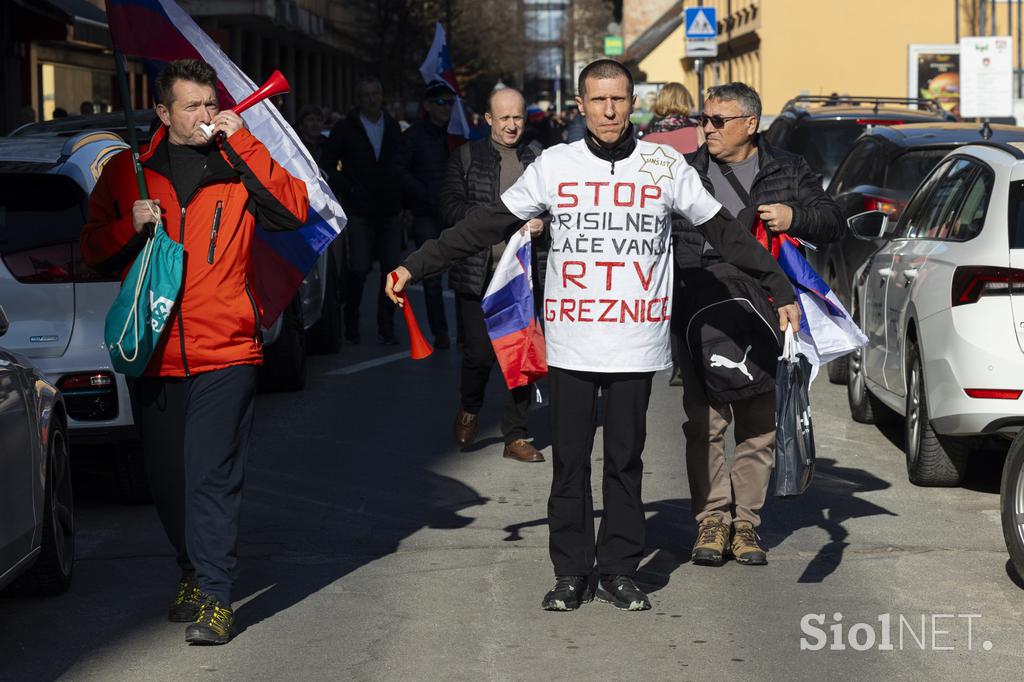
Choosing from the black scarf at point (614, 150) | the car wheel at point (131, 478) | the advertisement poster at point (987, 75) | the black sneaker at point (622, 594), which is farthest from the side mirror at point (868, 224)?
the advertisement poster at point (987, 75)

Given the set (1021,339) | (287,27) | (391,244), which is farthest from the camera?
(287,27)

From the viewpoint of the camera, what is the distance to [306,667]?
5535 millimetres

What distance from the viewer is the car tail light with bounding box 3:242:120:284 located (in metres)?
7.80

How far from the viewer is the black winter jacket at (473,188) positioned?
30.3 ft

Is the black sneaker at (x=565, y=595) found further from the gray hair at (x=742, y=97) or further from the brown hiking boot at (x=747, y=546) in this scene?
the gray hair at (x=742, y=97)

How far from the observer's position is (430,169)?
14.2m

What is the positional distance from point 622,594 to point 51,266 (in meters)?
3.18

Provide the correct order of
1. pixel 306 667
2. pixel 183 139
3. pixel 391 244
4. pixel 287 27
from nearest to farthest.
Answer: pixel 306 667, pixel 183 139, pixel 391 244, pixel 287 27

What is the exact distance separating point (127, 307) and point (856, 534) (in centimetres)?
333

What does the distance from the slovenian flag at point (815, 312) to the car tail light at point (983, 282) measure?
0.92m

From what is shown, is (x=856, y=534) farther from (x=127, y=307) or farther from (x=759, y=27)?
(x=759, y=27)

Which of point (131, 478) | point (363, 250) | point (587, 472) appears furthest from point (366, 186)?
point (587, 472)

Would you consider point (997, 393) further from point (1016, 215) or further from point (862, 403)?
point (862, 403)

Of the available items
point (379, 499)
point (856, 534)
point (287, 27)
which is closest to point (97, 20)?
point (379, 499)
